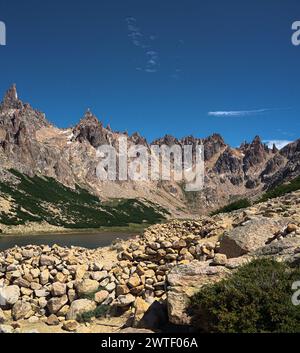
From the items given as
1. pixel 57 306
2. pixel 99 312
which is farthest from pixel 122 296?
pixel 57 306

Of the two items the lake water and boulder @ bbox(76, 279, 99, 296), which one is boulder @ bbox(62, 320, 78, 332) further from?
the lake water

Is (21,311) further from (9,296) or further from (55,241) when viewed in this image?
(55,241)

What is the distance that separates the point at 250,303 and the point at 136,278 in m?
7.80

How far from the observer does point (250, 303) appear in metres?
12.3

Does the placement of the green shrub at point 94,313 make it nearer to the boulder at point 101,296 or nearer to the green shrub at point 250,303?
the boulder at point 101,296

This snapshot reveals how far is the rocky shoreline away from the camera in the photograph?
49.4 ft

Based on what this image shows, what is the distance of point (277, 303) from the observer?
468 inches

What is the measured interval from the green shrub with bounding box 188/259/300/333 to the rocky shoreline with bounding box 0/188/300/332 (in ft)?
3.05

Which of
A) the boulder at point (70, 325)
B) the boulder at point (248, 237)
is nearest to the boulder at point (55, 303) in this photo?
the boulder at point (70, 325)

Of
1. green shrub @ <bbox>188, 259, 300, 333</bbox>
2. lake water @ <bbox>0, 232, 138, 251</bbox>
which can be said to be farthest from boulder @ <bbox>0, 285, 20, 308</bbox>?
lake water @ <bbox>0, 232, 138, 251</bbox>

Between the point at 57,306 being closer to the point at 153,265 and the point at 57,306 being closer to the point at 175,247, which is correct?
the point at 153,265

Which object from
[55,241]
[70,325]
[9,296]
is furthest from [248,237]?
[55,241]

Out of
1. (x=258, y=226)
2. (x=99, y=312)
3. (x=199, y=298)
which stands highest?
(x=258, y=226)
